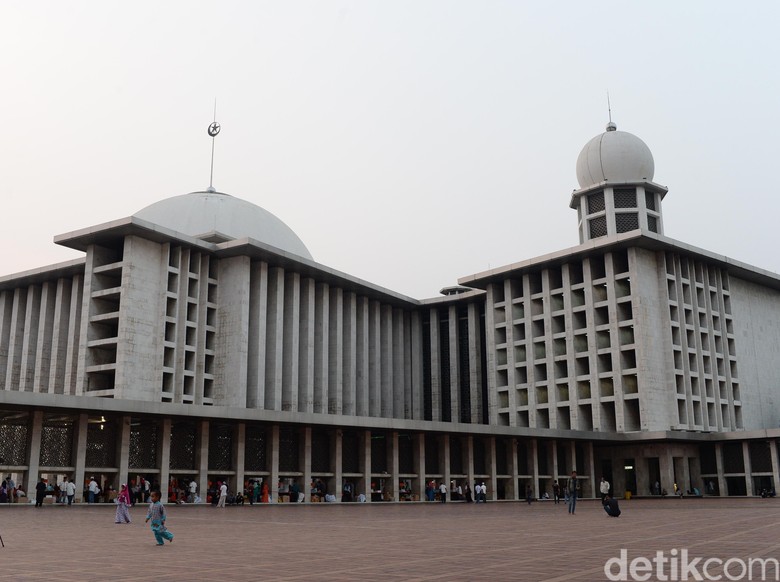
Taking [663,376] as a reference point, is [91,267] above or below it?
above

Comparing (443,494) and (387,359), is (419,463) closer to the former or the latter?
(443,494)

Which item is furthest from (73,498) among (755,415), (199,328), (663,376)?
(755,415)

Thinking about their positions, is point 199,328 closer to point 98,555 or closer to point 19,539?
point 19,539

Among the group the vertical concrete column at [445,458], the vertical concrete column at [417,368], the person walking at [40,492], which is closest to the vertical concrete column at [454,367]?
the vertical concrete column at [417,368]

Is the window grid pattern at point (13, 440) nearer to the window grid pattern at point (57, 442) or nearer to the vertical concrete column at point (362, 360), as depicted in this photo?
the window grid pattern at point (57, 442)

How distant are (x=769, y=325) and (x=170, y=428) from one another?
163 feet

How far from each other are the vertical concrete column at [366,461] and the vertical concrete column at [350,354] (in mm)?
13460

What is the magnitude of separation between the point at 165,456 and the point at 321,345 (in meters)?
21.0

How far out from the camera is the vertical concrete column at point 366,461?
45.4 metres

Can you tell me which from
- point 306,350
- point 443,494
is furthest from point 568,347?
point 306,350

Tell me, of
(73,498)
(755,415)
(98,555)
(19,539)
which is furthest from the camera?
(755,415)

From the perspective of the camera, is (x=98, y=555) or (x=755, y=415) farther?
(x=755, y=415)

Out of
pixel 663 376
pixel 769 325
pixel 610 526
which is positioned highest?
pixel 769 325

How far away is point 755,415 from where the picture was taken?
62.4 metres
